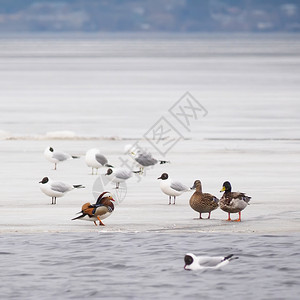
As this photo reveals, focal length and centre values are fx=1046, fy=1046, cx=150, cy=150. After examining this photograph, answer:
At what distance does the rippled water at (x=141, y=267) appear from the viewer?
408 inches

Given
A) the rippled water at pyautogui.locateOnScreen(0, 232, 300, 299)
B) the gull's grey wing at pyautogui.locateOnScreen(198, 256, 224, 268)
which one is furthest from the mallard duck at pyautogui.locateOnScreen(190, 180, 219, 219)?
the gull's grey wing at pyautogui.locateOnScreen(198, 256, 224, 268)

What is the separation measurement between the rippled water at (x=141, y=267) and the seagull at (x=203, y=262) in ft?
0.22

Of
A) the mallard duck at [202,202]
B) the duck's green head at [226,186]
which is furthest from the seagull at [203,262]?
the mallard duck at [202,202]

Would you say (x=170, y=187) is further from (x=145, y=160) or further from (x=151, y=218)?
(x=145, y=160)

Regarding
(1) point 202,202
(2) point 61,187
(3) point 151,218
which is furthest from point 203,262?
(2) point 61,187

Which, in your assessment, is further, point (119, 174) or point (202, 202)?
point (119, 174)

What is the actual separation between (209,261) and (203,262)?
0.24ft

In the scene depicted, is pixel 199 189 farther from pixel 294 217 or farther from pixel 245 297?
pixel 245 297

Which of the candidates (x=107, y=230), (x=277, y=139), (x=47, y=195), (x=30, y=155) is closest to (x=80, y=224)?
(x=107, y=230)

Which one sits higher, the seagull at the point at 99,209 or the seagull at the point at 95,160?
the seagull at the point at 95,160

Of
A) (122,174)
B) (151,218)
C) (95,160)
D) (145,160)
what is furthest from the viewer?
(95,160)

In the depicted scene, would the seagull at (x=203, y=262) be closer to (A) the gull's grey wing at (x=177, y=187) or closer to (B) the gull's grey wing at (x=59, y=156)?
(A) the gull's grey wing at (x=177, y=187)

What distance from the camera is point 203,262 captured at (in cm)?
1117

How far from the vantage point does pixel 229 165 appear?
19.3 m
